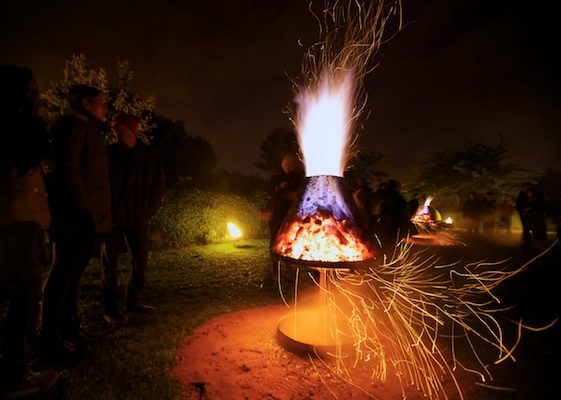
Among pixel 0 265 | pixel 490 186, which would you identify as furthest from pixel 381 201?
pixel 490 186

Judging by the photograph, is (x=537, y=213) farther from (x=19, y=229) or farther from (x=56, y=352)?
(x=19, y=229)

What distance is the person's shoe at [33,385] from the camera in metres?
2.25

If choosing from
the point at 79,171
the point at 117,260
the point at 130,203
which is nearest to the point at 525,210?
the point at 130,203

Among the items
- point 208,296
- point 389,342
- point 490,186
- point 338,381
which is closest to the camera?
point 338,381

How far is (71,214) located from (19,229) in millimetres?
767

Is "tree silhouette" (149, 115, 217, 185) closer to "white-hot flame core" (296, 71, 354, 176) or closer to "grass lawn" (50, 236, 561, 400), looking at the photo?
"grass lawn" (50, 236, 561, 400)

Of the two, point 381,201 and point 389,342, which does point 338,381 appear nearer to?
point 389,342

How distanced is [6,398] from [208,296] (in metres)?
3.19

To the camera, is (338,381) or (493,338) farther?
(493,338)

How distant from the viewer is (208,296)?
5340 mm

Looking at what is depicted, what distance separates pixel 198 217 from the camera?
11.5 m

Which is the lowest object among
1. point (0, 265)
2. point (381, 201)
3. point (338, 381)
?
point (338, 381)

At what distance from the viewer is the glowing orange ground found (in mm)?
2668

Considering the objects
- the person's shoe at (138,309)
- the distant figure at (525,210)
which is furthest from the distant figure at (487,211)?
the person's shoe at (138,309)
